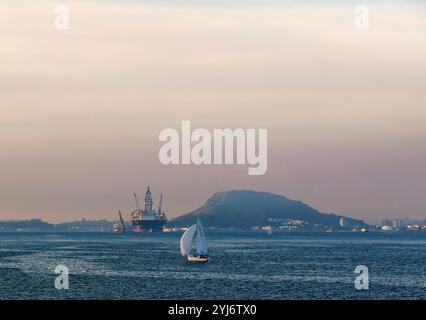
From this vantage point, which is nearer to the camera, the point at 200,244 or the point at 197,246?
the point at 200,244

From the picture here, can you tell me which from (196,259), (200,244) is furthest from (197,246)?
(196,259)

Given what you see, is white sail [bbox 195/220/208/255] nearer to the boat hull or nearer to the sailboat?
the sailboat

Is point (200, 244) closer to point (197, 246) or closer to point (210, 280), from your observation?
point (197, 246)

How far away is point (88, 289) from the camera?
107 m

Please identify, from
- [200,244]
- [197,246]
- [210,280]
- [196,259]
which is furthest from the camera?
[197,246]

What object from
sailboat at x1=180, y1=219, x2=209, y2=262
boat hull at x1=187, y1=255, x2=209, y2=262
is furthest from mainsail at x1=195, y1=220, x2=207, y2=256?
boat hull at x1=187, y1=255, x2=209, y2=262

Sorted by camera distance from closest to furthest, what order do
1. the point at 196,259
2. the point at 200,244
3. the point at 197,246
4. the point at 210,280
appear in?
the point at 210,280 < the point at 200,244 < the point at 196,259 < the point at 197,246

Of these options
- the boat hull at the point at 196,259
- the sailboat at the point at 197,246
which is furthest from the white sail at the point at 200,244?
the boat hull at the point at 196,259

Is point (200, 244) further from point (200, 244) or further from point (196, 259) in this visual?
point (196, 259)

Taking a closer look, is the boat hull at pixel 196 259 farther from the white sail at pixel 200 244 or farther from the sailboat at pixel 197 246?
the white sail at pixel 200 244

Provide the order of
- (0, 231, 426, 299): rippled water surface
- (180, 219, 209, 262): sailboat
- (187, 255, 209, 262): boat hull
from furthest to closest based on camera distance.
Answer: (180, 219, 209, 262): sailboat < (187, 255, 209, 262): boat hull < (0, 231, 426, 299): rippled water surface

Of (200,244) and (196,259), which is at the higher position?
(200,244)
